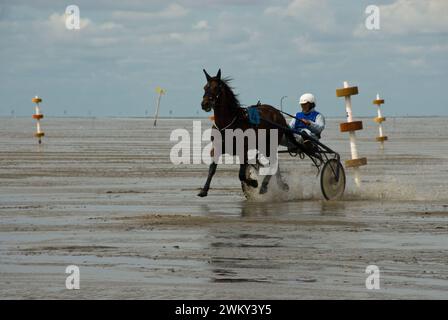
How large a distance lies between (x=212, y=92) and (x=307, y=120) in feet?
7.70

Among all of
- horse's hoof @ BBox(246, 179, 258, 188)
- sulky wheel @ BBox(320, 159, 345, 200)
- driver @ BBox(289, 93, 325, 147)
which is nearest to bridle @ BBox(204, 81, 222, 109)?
horse's hoof @ BBox(246, 179, 258, 188)

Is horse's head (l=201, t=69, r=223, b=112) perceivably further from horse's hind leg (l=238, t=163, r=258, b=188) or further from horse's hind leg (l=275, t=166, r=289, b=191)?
horse's hind leg (l=275, t=166, r=289, b=191)

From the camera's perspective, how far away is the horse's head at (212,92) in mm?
18578

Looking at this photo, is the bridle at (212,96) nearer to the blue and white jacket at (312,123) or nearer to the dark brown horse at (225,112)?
the dark brown horse at (225,112)

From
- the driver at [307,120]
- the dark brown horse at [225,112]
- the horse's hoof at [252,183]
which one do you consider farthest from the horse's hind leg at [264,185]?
the driver at [307,120]

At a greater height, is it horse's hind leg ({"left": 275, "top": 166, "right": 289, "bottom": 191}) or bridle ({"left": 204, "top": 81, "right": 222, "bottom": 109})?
bridle ({"left": 204, "top": 81, "right": 222, "bottom": 109})

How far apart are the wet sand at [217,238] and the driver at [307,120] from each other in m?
0.98

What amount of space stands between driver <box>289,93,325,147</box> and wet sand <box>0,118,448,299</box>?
98cm

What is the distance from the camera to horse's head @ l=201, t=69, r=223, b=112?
1858 centimetres

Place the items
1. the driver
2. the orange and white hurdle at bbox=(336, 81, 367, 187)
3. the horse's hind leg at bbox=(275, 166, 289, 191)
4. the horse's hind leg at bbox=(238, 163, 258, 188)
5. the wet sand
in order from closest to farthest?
the wet sand → the horse's hind leg at bbox=(238, 163, 258, 188) → the horse's hind leg at bbox=(275, 166, 289, 191) → the driver → the orange and white hurdle at bbox=(336, 81, 367, 187)

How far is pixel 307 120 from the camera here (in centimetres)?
2027
